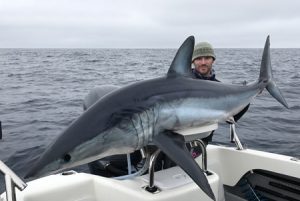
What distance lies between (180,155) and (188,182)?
755mm

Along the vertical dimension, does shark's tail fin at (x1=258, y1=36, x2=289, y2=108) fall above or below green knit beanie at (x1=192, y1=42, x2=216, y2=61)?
below

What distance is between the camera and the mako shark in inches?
92.7

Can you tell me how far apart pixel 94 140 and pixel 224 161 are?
8.50 ft

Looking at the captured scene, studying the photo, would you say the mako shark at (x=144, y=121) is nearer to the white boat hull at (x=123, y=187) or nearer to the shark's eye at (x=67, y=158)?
the shark's eye at (x=67, y=158)

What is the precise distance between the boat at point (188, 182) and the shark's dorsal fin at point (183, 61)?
461 millimetres

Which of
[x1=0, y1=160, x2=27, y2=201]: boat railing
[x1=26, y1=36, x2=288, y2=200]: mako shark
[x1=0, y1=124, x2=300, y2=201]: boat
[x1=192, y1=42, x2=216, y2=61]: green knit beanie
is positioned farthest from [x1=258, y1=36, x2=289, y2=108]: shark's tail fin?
[x1=0, y1=160, x2=27, y2=201]: boat railing

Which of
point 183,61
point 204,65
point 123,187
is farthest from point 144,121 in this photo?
point 204,65

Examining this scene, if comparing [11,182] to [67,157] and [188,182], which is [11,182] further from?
[188,182]

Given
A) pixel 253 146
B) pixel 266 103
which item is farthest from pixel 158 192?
pixel 266 103

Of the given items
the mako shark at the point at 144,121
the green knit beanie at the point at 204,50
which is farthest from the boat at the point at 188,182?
the green knit beanie at the point at 204,50

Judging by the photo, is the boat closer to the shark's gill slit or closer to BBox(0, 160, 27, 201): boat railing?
BBox(0, 160, 27, 201): boat railing

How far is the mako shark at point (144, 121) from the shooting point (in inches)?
92.7

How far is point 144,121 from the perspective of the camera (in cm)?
255

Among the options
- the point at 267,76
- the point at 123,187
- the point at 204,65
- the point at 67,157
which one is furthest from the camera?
the point at 204,65
